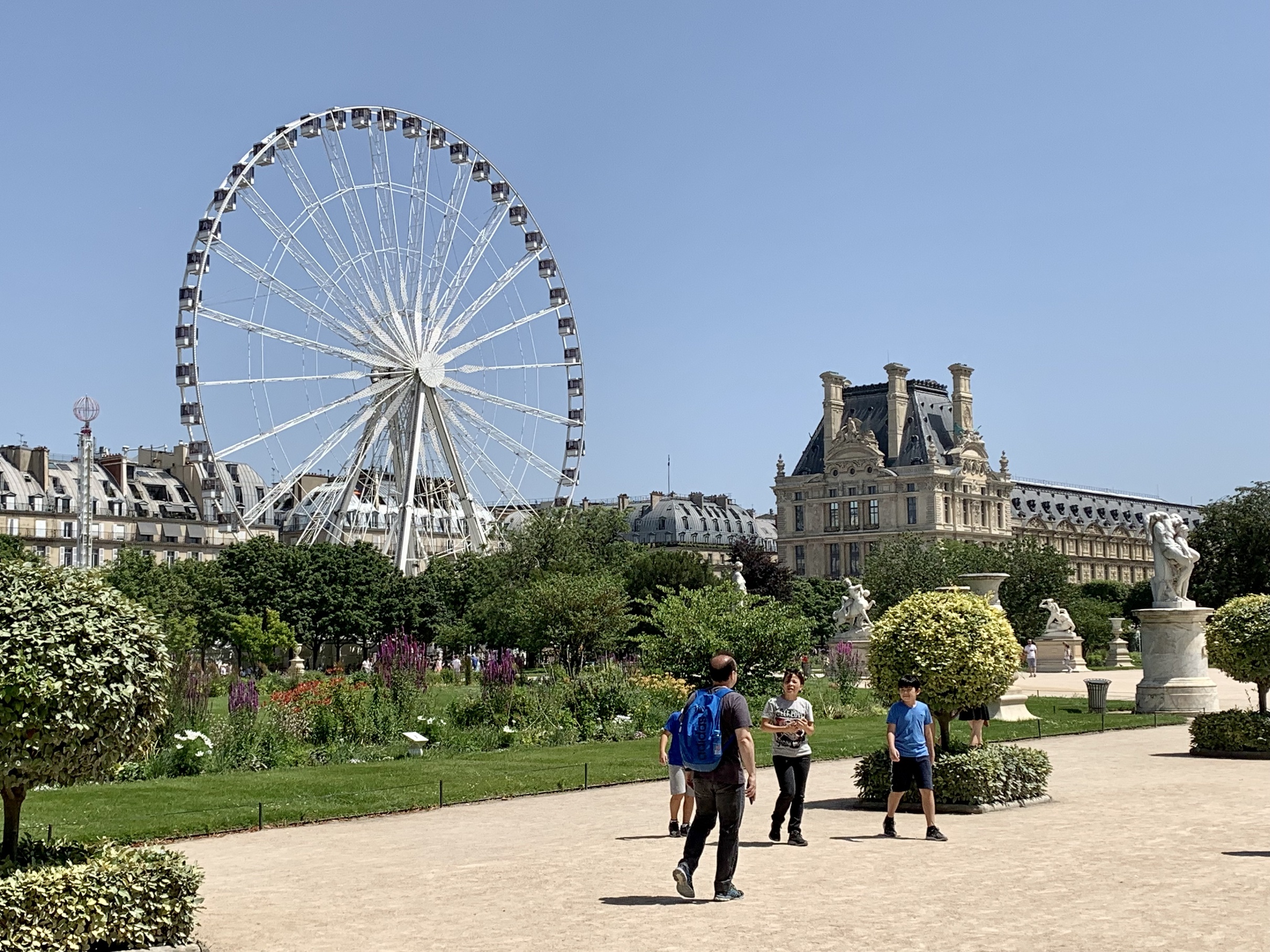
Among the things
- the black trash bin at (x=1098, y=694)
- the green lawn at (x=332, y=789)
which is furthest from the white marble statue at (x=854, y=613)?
the green lawn at (x=332, y=789)

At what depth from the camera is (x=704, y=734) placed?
1013 cm

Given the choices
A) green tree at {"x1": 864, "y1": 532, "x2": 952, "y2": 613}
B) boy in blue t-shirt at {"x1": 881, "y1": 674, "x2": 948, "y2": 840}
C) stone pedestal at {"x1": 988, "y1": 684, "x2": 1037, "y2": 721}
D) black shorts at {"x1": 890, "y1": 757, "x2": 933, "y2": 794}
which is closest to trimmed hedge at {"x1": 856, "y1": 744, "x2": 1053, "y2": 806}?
boy in blue t-shirt at {"x1": 881, "y1": 674, "x2": 948, "y2": 840}

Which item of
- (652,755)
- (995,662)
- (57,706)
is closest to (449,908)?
(57,706)

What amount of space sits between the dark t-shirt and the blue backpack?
0.05ft

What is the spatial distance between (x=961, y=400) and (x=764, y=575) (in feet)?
145

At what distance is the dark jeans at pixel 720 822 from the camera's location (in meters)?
10.1

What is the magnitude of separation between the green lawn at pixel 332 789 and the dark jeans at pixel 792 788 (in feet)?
15.5

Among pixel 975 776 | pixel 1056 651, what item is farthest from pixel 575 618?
pixel 975 776

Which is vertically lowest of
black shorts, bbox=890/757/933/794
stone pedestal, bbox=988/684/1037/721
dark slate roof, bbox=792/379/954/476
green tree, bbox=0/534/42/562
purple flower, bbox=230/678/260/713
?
black shorts, bbox=890/757/933/794

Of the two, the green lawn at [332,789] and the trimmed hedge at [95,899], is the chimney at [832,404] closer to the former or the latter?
the green lawn at [332,789]

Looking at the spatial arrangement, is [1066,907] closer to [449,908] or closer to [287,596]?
[449,908]

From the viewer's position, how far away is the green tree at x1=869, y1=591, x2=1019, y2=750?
600 inches

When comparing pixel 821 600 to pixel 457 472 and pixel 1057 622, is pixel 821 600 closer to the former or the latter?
pixel 1057 622

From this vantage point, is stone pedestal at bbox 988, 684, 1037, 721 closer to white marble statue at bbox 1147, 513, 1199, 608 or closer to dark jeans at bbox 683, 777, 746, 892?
white marble statue at bbox 1147, 513, 1199, 608
